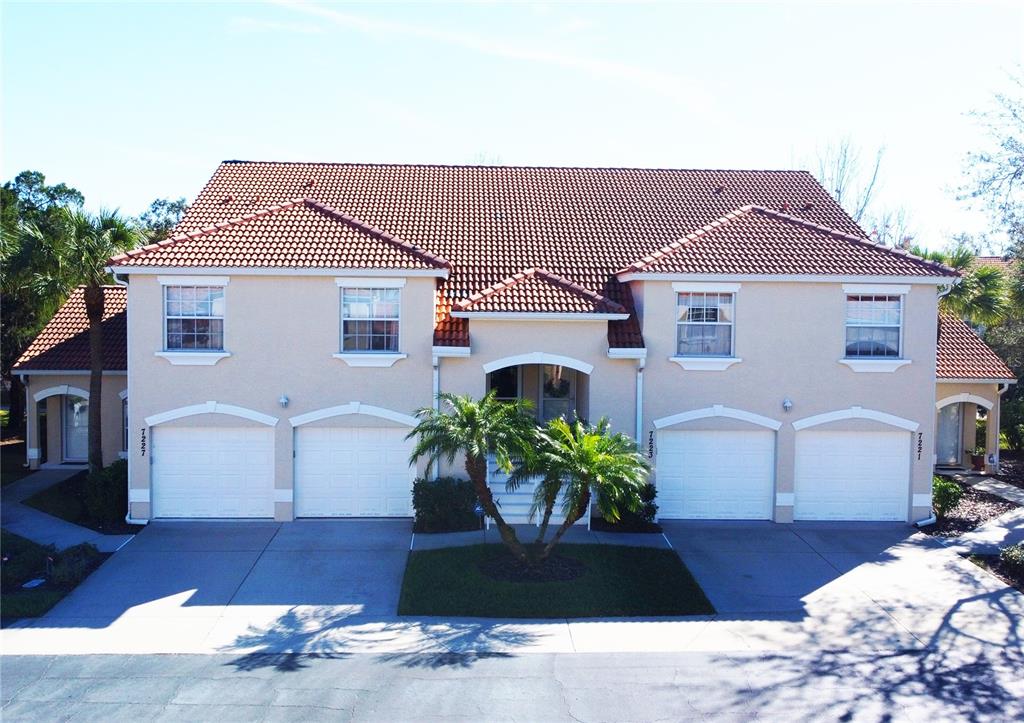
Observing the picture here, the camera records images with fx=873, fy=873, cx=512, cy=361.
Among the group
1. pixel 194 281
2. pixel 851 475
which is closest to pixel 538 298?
pixel 194 281

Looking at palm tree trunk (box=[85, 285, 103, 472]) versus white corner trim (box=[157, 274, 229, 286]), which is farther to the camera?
palm tree trunk (box=[85, 285, 103, 472])

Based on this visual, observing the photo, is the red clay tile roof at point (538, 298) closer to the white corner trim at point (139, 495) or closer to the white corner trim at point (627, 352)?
the white corner trim at point (627, 352)

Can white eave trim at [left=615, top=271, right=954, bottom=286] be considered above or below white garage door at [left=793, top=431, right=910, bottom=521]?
above

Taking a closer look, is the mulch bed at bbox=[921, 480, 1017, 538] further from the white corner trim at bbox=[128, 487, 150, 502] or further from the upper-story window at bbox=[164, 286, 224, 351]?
the white corner trim at bbox=[128, 487, 150, 502]

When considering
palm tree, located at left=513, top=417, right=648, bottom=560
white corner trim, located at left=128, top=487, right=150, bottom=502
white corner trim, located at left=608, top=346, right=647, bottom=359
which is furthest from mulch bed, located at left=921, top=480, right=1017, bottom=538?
white corner trim, located at left=128, top=487, right=150, bottom=502

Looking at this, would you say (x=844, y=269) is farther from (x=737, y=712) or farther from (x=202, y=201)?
(x=202, y=201)

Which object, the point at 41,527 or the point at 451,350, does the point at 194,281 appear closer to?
the point at 451,350
